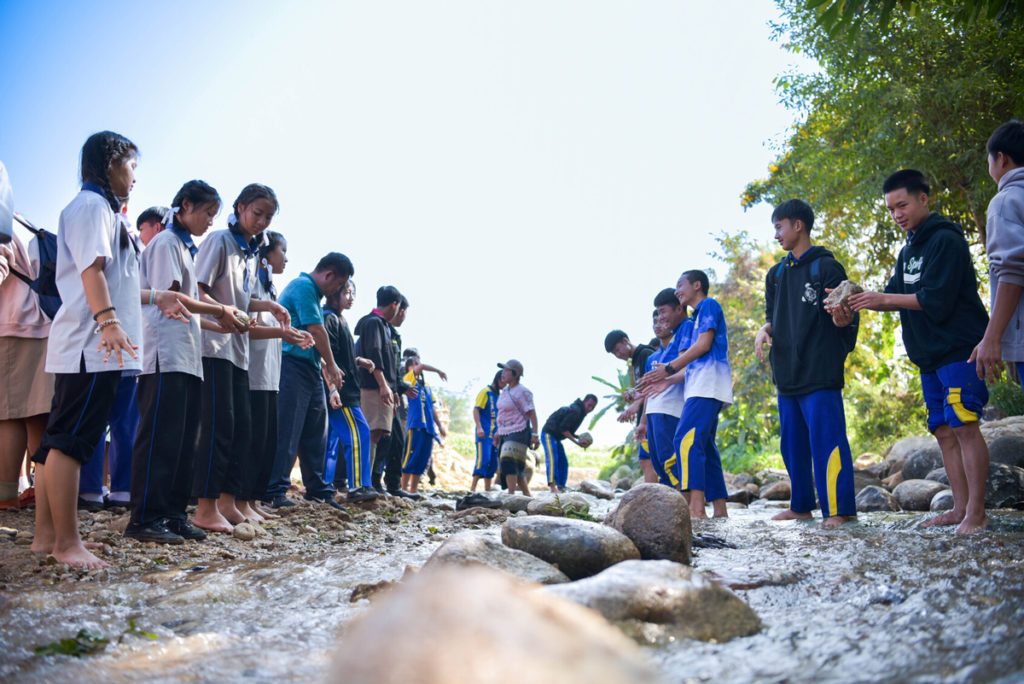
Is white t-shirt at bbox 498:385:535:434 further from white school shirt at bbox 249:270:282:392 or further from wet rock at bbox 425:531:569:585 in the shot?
wet rock at bbox 425:531:569:585

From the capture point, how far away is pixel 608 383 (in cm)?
2020

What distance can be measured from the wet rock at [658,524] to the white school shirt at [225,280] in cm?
266

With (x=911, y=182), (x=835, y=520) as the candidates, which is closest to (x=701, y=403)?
(x=835, y=520)

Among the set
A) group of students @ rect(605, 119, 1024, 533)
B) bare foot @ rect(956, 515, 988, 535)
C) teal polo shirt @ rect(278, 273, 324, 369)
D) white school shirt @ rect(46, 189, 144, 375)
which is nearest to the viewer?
white school shirt @ rect(46, 189, 144, 375)

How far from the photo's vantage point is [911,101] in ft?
37.2

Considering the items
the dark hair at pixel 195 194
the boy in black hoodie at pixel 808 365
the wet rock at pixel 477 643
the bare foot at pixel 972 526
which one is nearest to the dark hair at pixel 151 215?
the dark hair at pixel 195 194

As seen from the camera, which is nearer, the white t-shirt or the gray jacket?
the gray jacket

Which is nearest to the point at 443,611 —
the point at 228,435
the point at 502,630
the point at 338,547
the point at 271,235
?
the point at 502,630

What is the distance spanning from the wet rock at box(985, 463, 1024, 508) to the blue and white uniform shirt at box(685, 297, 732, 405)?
2.01 metres

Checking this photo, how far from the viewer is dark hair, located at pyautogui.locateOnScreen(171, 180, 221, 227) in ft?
13.9

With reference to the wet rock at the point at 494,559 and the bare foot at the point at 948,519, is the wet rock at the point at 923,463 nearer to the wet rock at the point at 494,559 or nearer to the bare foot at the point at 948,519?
the bare foot at the point at 948,519

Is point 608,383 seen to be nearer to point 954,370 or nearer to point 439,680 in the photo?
point 954,370

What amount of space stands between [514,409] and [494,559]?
8061mm

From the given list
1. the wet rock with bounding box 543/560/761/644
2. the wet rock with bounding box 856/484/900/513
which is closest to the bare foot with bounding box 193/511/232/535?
the wet rock with bounding box 543/560/761/644
